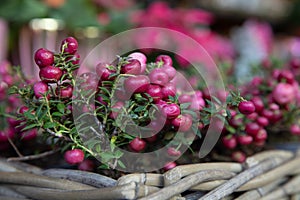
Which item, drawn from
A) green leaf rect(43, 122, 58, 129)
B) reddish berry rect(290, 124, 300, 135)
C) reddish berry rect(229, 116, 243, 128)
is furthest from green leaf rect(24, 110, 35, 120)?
Answer: reddish berry rect(290, 124, 300, 135)

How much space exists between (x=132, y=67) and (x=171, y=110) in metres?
0.05

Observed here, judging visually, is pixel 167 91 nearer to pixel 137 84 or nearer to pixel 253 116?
pixel 137 84

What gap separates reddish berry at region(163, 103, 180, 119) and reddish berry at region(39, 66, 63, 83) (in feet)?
0.35

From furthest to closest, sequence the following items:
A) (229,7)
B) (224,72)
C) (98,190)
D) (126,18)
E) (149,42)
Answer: (229,7) < (126,18) < (149,42) < (224,72) < (98,190)

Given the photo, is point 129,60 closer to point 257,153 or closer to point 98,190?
point 98,190

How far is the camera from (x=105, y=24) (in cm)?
112

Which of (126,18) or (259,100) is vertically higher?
(126,18)

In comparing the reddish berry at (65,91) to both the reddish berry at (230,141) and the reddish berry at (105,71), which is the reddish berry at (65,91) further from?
the reddish berry at (230,141)

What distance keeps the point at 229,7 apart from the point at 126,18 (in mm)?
905

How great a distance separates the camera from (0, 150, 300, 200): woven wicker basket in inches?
15.4

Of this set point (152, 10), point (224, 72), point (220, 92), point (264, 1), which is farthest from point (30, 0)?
point (264, 1)

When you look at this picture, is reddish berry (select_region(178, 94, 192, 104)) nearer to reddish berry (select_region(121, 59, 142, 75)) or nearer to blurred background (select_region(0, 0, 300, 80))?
reddish berry (select_region(121, 59, 142, 75))

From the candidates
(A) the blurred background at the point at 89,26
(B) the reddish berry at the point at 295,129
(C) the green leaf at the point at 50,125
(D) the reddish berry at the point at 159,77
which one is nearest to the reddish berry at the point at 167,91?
(D) the reddish berry at the point at 159,77

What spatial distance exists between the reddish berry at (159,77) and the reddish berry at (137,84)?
0.4 inches
